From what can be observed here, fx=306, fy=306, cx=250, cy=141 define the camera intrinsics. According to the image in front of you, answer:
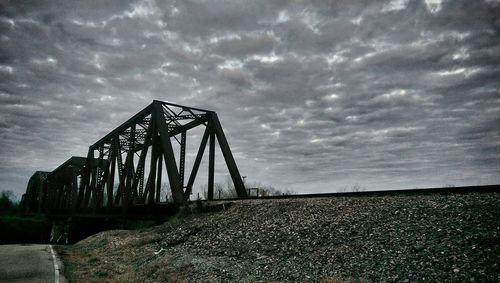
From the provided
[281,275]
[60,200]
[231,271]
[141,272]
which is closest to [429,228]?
[281,275]

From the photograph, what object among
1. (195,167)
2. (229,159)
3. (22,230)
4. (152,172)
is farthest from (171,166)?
(22,230)

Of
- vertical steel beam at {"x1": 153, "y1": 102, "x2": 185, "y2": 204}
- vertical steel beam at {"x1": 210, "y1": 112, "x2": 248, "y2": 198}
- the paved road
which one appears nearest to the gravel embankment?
the paved road

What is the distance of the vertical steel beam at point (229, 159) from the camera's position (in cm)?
1859

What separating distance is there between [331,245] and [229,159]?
11.3 meters

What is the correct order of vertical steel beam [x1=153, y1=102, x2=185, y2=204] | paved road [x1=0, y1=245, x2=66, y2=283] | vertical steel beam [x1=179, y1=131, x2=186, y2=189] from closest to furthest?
1. paved road [x1=0, y1=245, x2=66, y2=283]
2. vertical steel beam [x1=153, y1=102, x2=185, y2=204]
3. vertical steel beam [x1=179, y1=131, x2=186, y2=189]

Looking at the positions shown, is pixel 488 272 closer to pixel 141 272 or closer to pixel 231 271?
pixel 231 271

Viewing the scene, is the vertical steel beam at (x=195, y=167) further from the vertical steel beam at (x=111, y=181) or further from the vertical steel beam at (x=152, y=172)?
the vertical steel beam at (x=111, y=181)

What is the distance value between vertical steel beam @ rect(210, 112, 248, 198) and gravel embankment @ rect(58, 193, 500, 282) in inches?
170

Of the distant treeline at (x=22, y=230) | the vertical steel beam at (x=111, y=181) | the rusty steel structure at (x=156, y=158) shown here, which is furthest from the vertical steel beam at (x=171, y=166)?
the distant treeline at (x=22, y=230)

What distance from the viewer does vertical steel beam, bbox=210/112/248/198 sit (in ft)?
61.0

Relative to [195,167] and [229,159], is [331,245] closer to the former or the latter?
[229,159]

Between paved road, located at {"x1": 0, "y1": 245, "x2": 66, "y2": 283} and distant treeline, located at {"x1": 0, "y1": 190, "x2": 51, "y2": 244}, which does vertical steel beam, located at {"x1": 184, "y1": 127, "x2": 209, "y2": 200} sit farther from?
distant treeline, located at {"x1": 0, "y1": 190, "x2": 51, "y2": 244}

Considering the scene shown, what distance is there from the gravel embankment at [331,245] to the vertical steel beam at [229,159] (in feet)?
14.2

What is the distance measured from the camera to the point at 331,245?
8.66 m
